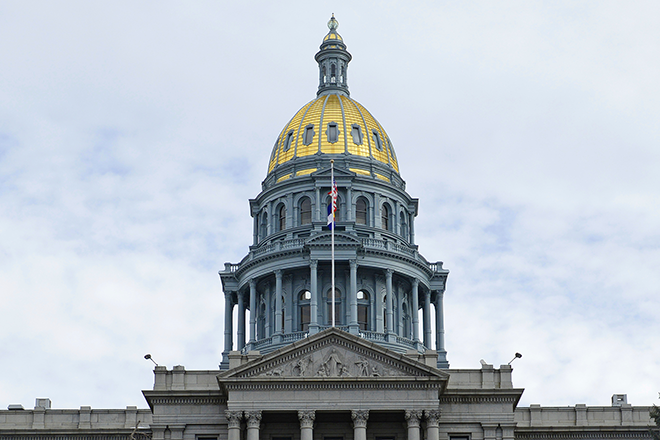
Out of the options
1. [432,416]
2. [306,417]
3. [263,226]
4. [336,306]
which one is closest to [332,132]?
[263,226]

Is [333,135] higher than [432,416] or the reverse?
higher

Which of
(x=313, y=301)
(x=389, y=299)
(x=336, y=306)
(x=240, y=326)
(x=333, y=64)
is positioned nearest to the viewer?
(x=313, y=301)

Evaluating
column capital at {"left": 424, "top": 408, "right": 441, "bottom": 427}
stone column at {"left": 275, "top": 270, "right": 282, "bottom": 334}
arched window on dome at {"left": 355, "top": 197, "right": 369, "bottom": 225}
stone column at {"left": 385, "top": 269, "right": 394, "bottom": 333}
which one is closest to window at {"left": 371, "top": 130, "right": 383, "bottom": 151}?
arched window on dome at {"left": 355, "top": 197, "right": 369, "bottom": 225}

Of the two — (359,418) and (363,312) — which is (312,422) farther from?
(363,312)

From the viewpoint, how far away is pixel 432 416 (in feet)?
205

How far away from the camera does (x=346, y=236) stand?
267 ft

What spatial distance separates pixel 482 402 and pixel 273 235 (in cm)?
2539

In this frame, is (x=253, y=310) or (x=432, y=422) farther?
(x=253, y=310)

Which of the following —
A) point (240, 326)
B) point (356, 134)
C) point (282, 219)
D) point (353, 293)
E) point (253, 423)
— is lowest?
point (253, 423)

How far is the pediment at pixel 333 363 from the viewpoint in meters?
63.1

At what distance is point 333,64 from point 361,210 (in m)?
13.7

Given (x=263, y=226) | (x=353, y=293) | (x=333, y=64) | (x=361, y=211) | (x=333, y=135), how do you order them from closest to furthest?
(x=353, y=293) → (x=361, y=211) → (x=263, y=226) → (x=333, y=135) → (x=333, y=64)

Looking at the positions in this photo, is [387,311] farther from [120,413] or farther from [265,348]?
[120,413]

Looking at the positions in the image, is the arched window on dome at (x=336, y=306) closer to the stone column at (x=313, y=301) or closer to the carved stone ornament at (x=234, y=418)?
the stone column at (x=313, y=301)
